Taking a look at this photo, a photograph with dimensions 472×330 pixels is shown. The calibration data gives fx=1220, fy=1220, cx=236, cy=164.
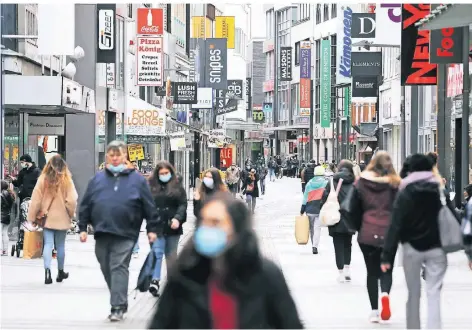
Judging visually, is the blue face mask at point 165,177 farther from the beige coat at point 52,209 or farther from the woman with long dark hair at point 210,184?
the beige coat at point 52,209

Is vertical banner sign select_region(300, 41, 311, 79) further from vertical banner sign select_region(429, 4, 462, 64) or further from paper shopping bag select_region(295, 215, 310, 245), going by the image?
paper shopping bag select_region(295, 215, 310, 245)

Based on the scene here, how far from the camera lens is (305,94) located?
364 feet

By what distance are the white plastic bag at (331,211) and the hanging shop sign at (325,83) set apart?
251 feet

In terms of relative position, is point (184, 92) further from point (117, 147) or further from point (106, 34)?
point (117, 147)

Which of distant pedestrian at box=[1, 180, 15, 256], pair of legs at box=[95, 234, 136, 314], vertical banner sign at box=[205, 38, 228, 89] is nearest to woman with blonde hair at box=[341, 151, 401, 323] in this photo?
pair of legs at box=[95, 234, 136, 314]

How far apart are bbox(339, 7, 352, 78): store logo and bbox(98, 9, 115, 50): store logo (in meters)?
40.4

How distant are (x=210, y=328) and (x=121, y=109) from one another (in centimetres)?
3333

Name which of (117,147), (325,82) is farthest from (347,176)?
(325,82)

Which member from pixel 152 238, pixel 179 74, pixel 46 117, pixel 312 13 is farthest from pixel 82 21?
pixel 312 13

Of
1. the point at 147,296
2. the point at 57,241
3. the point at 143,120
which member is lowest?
the point at 147,296

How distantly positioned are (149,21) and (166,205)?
27.9 metres

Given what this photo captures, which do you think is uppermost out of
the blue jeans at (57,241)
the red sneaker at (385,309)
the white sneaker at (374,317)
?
the blue jeans at (57,241)

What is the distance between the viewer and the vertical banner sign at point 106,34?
101 ft

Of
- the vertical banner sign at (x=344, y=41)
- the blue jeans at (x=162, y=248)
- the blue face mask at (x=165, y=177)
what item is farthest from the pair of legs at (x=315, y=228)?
the vertical banner sign at (x=344, y=41)
